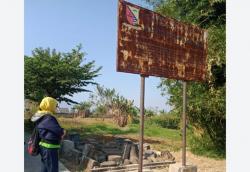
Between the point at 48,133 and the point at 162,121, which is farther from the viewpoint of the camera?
the point at 162,121

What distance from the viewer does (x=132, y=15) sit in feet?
21.6

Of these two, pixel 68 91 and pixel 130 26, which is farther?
pixel 68 91

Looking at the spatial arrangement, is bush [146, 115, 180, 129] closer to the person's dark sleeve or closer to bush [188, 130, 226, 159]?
bush [188, 130, 226, 159]

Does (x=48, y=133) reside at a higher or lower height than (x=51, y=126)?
lower

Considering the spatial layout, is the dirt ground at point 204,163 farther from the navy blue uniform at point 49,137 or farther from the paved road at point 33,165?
the navy blue uniform at point 49,137

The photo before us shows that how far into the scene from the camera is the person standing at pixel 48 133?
5945 millimetres

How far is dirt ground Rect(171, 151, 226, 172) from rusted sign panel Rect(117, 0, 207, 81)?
107 inches

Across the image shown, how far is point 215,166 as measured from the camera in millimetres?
10727

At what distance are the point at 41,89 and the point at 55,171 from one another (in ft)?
54.3

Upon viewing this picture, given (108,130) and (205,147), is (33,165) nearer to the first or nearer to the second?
(205,147)

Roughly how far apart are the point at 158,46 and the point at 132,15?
93 cm

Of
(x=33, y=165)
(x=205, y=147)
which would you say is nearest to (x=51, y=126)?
(x=33, y=165)

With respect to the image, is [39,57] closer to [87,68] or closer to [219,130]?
[87,68]
